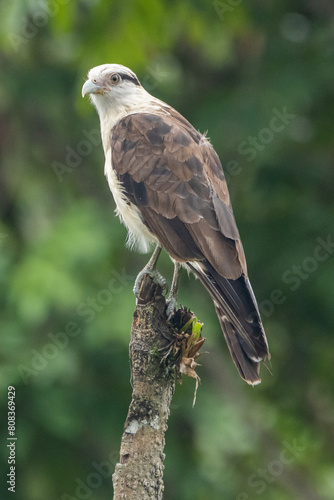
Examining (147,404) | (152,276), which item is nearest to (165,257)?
(152,276)

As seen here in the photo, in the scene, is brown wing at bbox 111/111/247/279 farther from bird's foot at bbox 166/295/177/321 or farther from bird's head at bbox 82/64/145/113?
bird's head at bbox 82/64/145/113

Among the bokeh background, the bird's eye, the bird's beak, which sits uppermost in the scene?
the bird's eye

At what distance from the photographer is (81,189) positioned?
9.65 meters

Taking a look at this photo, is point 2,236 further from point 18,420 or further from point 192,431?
point 192,431

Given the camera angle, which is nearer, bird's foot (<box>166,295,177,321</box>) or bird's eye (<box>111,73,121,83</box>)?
bird's foot (<box>166,295,177,321</box>)

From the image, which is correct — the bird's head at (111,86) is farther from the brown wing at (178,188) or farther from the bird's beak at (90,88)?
the brown wing at (178,188)

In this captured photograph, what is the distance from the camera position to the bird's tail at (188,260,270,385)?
4.87 m

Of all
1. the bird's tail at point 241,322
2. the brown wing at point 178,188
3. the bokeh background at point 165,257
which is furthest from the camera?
the bokeh background at point 165,257

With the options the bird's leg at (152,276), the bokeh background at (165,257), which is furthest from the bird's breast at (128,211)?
the bokeh background at (165,257)

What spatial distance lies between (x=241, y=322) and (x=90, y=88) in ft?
8.20

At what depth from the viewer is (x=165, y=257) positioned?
8375 millimetres

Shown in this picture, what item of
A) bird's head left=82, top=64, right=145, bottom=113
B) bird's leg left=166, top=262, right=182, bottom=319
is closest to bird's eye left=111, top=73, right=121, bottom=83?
bird's head left=82, top=64, right=145, bottom=113

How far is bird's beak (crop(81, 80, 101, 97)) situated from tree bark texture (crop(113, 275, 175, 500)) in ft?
6.66

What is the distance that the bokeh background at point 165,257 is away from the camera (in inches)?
280
